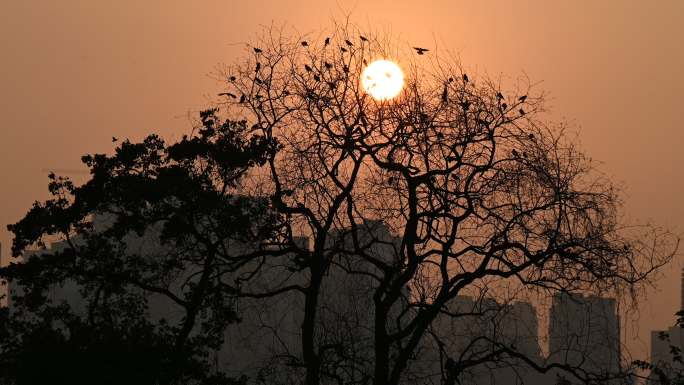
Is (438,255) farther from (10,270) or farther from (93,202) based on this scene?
(10,270)

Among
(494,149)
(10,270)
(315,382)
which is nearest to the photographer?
(494,149)

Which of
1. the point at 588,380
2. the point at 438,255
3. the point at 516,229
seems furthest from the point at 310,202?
the point at 588,380

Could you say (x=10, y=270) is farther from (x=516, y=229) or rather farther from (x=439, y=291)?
(x=516, y=229)

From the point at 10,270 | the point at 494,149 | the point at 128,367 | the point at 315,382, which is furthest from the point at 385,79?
the point at 10,270

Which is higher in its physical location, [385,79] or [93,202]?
[385,79]

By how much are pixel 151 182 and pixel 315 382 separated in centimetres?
489

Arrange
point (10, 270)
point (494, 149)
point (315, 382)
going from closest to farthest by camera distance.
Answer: point (494, 149) → point (315, 382) → point (10, 270)

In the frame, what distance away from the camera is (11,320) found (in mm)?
21859

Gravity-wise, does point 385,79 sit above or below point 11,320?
above

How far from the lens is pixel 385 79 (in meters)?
19.2

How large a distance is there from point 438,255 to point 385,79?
337cm

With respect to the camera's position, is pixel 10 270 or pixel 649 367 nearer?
pixel 649 367

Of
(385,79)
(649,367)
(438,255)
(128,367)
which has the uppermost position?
(385,79)

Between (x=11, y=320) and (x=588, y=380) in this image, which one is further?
(x=11, y=320)
